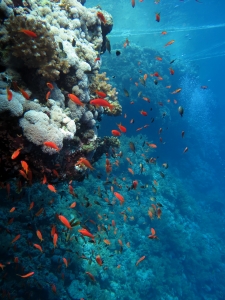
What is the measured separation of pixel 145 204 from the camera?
19.1 m

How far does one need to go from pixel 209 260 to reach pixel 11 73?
2446cm

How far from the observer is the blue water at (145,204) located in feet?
29.5

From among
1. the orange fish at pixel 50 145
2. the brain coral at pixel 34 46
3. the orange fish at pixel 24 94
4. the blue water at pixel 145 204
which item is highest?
the brain coral at pixel 34 46

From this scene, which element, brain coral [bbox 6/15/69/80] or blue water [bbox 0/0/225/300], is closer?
brain coral [bbox 6/15/69/80]

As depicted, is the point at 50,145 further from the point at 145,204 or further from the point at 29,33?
the point at 145,204

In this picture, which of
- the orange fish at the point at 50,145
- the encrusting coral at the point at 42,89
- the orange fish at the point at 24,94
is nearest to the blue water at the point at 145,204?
the encrusting coral at the point at 42,89

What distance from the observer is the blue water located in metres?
8.98

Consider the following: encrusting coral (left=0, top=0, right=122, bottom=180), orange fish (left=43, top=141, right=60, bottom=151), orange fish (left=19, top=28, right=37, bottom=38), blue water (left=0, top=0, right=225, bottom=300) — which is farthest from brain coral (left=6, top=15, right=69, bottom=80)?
blue water (left=0, top=0, right=225, bottom=300)

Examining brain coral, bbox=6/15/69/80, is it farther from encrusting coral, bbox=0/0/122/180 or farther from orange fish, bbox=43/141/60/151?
orange fish, bbox=43/141/60/151

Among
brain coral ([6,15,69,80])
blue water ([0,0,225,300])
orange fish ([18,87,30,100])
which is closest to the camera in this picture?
orange fish ([18,87,30,100])

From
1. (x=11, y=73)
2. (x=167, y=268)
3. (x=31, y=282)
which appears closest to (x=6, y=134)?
(x=11, y=73)

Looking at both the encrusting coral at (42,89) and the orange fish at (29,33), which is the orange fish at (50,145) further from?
the orange fish at (29,33)

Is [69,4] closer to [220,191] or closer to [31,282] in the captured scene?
[31,282]

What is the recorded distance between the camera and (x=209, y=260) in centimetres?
2088
